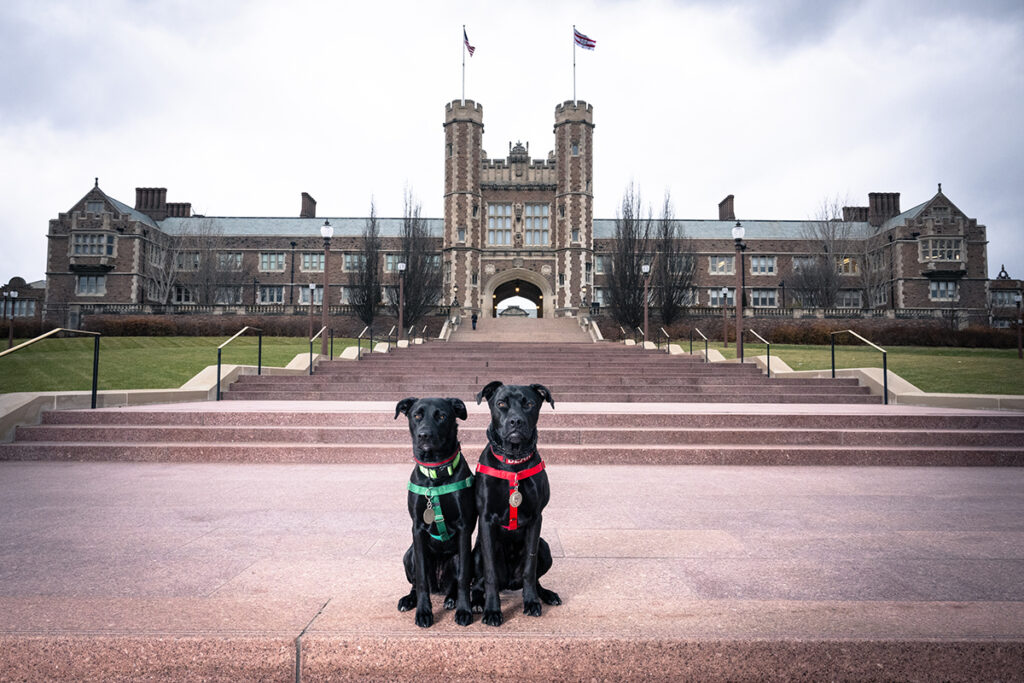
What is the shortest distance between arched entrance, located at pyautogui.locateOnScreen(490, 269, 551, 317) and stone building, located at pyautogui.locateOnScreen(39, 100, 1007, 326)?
0.42 ft

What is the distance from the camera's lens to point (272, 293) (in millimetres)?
46719

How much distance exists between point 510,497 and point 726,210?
185 feet

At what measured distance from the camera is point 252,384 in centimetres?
1293

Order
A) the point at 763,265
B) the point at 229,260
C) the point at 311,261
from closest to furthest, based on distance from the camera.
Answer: the point at 311,261 < the point at 229,260 < the point at 763,265

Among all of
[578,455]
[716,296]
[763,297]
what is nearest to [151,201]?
[716,296]

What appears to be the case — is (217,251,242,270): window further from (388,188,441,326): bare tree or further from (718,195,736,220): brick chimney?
(718,195,736,220): brick chimney

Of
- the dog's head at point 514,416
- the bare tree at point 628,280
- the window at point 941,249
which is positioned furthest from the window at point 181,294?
the window at point 941,249

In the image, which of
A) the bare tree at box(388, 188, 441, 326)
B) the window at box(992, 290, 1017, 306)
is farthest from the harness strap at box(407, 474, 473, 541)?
the window at box(992, 290, 1017, 306)

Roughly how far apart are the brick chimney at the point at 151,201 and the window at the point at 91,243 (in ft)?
29.5

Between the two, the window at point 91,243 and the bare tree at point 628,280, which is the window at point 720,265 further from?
the window at point 91,243

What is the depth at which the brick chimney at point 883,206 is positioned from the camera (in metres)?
50.6

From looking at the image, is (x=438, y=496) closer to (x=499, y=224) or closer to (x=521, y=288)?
(x=499, y=224)

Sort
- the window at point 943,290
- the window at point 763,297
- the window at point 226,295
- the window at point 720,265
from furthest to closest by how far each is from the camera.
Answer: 1. the window at point 763,297
2. the window at point 720,265
3. the window at point 226,295
4. the window at point 943,290

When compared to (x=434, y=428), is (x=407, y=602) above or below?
below
